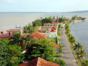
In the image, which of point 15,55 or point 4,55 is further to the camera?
point 15,55

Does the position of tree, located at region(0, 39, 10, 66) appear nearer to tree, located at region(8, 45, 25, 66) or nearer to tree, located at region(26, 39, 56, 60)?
tree, located at region(8, 45, 25, 66)

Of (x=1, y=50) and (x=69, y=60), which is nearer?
(x=1, y=50)

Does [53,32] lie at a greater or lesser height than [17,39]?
lesser

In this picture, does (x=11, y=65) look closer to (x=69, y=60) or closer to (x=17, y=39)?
(x=17, y=39)

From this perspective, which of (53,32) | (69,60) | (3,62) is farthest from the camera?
(53,32)

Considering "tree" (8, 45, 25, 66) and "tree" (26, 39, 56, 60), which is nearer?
"tree" (8, 45, 25, 66)

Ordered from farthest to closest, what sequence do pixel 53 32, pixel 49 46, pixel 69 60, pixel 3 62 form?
pixel 53 32
pixel 69 60
pixel 49 46
pixel 3 62

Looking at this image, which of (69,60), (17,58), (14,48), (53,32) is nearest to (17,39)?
(14,48)

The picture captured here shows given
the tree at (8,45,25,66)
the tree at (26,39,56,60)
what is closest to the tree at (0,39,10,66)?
the tree at (8,45,25,66)

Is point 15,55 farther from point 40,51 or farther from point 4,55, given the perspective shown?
point 40,51

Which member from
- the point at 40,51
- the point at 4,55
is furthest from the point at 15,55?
the point at 40,51

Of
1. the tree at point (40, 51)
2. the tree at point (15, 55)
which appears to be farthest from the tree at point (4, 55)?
the tree at point (40, 51)
